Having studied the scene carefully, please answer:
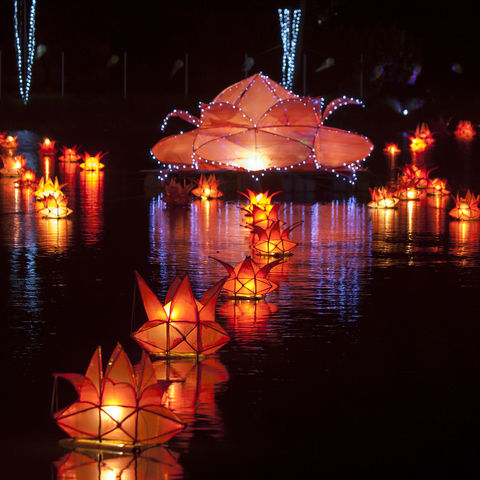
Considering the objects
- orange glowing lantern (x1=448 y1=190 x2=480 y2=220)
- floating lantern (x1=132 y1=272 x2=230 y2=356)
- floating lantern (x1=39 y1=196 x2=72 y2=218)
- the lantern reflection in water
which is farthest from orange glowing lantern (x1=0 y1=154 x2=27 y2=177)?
the lantern reflection in water

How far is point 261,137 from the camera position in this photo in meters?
18.0

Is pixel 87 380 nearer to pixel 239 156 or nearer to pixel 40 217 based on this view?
pixel 40 217

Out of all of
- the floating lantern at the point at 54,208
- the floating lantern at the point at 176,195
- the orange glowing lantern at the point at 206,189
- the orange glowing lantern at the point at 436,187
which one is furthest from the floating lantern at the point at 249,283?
the orange glowing lantern at the point at 436,187

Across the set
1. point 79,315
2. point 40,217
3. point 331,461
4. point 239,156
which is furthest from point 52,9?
point 331,461

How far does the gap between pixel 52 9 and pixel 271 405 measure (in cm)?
4697

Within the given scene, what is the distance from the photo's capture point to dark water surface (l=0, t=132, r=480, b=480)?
193 inches

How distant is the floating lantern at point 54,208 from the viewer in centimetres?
1420

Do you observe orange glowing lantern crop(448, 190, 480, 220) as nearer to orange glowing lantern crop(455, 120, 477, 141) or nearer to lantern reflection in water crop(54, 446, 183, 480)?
lantern reflection in water crop(54, 446, 183, 480)

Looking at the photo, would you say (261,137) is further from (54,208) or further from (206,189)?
(54,208)

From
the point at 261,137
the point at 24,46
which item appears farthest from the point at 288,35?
the point at 261,137

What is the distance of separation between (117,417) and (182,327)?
1701 mm

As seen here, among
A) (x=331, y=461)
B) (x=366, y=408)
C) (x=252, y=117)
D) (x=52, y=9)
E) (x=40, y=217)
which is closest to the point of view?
(x=331, y=461)

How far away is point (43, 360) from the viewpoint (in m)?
6.53

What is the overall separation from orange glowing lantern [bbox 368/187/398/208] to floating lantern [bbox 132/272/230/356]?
32.1 ft
